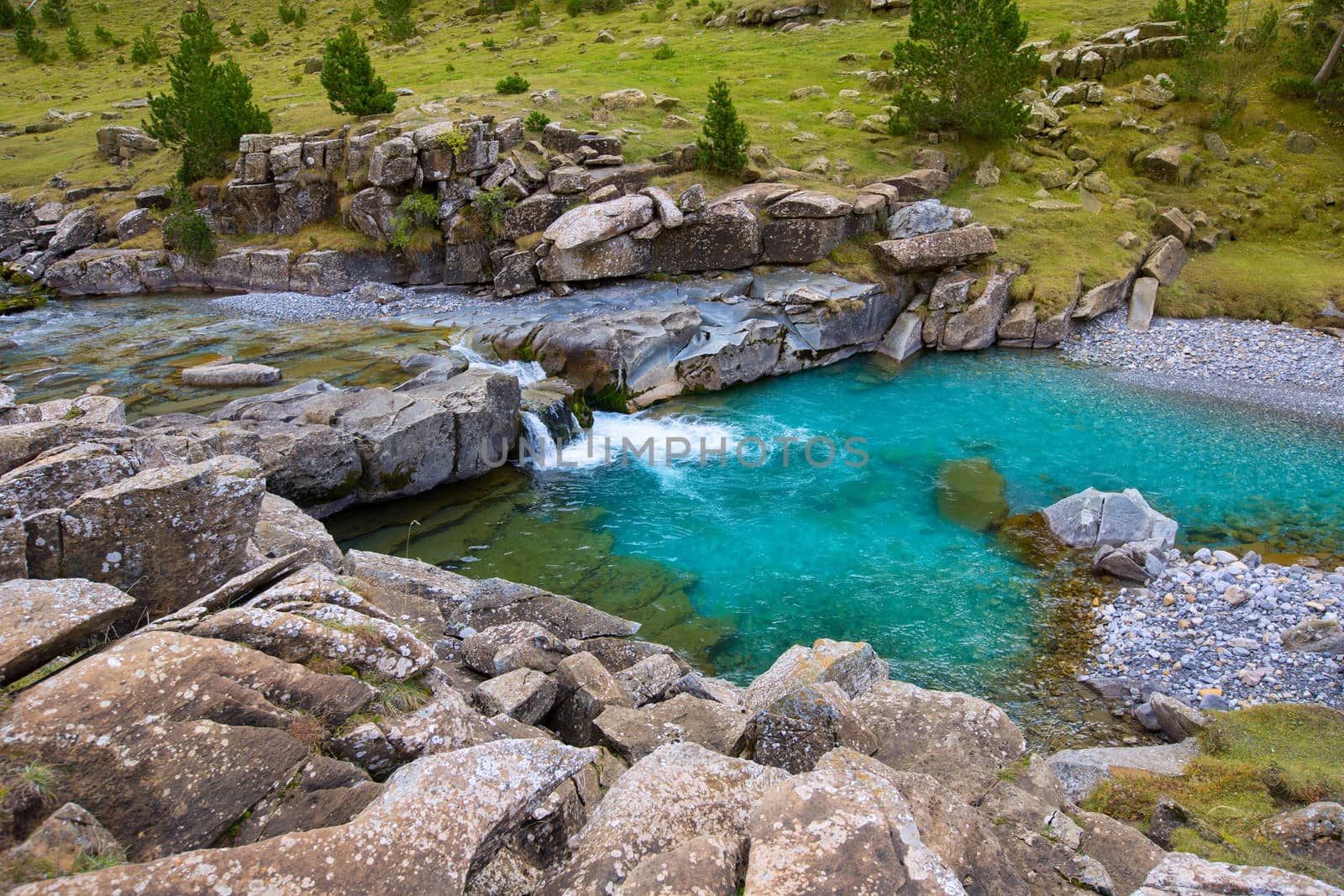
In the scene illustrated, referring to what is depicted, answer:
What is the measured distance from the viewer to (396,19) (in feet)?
220

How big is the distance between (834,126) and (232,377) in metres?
32.9

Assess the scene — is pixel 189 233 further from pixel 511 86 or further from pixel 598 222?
pixel 598 222

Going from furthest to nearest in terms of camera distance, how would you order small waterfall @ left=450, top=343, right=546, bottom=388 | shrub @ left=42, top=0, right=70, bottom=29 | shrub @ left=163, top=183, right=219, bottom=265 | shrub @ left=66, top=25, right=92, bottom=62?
1. shrub @ left=42, top=0, right=70, bottom=29
2. shrub @ left=66, top=25, right=92, bottom=62
3. shrub @ left=163, top=183, right=219, bottom=265
4. small waterfall @ left=450, top=343, right=546, bottom=388

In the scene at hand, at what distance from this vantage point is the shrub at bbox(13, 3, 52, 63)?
224 feet

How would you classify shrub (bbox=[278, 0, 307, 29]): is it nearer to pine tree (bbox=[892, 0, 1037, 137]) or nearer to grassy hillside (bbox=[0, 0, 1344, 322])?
grassy hillside (bbox=[0, 0, 1344, 322])

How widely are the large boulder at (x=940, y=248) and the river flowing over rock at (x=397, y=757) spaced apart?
24.1m

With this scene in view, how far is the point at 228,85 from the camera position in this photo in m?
39.4

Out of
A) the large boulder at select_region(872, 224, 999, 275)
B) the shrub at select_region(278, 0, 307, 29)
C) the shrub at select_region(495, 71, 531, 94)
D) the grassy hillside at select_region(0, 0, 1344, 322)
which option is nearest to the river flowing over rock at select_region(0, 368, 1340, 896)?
the large boulder at select_region(872, 224, 999, 275)

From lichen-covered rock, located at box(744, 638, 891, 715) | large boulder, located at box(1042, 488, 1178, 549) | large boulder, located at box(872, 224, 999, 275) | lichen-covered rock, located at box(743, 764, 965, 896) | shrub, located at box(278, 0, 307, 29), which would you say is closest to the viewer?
lichen-covered rock, located at box(743, 764, 965, 896)

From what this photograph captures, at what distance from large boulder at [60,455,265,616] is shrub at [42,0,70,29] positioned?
95479 millimetres

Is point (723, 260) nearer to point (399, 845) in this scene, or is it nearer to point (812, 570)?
point (812, 570)

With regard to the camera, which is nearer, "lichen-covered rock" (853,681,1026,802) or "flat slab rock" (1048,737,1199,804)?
"lichen-covered rock" (853,681,1026,802)

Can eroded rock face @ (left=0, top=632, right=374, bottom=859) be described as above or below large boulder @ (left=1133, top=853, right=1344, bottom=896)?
above

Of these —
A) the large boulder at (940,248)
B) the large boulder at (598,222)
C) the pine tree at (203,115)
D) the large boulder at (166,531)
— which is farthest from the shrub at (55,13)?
the large boulder at (166,531)
